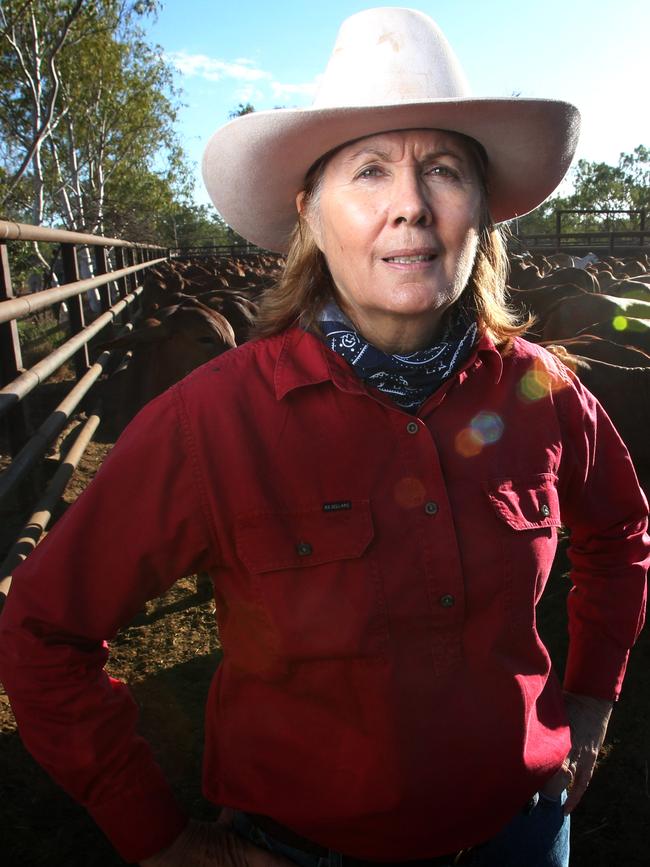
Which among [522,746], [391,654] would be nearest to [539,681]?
[522,746]

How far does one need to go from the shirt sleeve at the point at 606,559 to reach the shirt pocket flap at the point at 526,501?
8.5 inches

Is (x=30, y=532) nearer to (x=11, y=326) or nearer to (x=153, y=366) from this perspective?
(x=11, y=326)

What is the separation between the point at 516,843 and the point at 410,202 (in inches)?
55.3

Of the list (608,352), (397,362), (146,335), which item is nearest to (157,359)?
(146,335)

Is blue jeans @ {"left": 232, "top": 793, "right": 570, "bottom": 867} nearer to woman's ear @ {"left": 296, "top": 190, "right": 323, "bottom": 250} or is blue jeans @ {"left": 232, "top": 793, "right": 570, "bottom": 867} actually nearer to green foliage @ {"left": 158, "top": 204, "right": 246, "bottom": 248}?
woman's ear @ {"left": 296, "top": 190, "right": 323, "bottom": 250}

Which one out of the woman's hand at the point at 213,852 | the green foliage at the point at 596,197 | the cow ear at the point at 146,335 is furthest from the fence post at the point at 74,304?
the green foliage at the point at 596,197

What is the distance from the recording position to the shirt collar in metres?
1.50

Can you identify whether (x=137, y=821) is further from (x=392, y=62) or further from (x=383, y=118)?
(x=392, y=62)

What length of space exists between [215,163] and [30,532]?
2.23 metres

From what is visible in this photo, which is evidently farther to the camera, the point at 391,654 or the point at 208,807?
the point at 208,807

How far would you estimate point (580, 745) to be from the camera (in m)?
1.81

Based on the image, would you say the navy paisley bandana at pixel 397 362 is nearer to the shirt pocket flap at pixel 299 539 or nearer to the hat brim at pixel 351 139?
the shirt pocket flap at pixel 299 539

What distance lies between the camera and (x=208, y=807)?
286 cm

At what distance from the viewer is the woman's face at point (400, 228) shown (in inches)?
59.2
